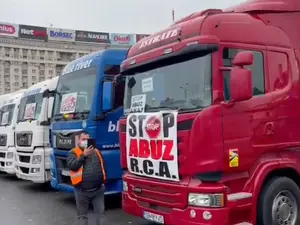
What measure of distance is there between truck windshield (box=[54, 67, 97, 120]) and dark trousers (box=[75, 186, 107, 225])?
204cm

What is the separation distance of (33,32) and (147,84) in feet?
181

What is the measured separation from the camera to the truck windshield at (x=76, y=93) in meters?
7.64

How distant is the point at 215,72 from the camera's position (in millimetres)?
4801

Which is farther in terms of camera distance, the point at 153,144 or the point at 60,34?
the point at 60,34

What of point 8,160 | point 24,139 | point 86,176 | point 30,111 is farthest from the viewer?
point 8,160

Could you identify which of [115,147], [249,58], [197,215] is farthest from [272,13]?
[115,147]

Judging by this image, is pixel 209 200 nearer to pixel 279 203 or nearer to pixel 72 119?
pixel 279 203

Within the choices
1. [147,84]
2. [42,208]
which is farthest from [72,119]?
[147,84]

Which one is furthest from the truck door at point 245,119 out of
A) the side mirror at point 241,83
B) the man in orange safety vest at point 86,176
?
the man in orange safety vest at point 86,176

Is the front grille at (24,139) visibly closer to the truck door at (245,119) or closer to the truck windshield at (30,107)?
the truck windshield at (30,107)

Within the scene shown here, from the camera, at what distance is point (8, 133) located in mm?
12570

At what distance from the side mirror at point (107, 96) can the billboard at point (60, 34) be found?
52310 millimetres

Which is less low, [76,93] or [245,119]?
[76,93]

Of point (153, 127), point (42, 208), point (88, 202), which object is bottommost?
point (42, 208)
